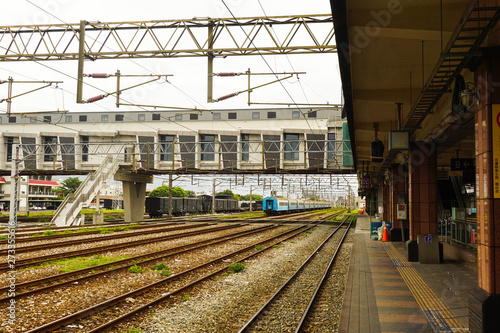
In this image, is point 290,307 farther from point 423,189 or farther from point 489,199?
point 423,189

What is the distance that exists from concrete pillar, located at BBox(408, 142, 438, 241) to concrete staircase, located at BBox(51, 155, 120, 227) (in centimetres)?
2369

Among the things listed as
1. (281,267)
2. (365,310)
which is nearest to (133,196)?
(281,267)

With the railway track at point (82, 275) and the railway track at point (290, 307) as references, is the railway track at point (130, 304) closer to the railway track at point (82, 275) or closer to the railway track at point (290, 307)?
the railway track at point (82, 275)

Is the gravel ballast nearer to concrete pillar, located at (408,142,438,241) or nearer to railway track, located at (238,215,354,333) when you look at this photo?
railway track, located at (238,215,354,333)

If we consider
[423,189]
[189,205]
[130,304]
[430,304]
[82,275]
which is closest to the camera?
[430,304]

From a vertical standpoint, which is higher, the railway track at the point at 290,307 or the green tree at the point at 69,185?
the green tree at the point at 69,185

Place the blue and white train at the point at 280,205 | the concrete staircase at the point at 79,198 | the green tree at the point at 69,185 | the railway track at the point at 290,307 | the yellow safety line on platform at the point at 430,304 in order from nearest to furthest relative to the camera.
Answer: the yellow safety line on platform at the point at 430,304
the railway track at the point at 290,307
the concrete staircase at the point at 79,198
the blue and white train at the point at 280,205
the green tree at the point at 69,185

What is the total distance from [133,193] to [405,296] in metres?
32.2

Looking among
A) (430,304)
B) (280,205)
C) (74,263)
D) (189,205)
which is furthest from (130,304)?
(280,205)

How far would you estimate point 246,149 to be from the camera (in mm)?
46344

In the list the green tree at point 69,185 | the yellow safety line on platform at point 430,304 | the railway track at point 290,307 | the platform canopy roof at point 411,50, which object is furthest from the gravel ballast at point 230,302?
the green tree at point 69,185

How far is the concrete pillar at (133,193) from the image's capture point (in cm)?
3664

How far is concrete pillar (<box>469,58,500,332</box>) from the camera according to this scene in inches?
243

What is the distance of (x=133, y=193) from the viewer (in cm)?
3844
